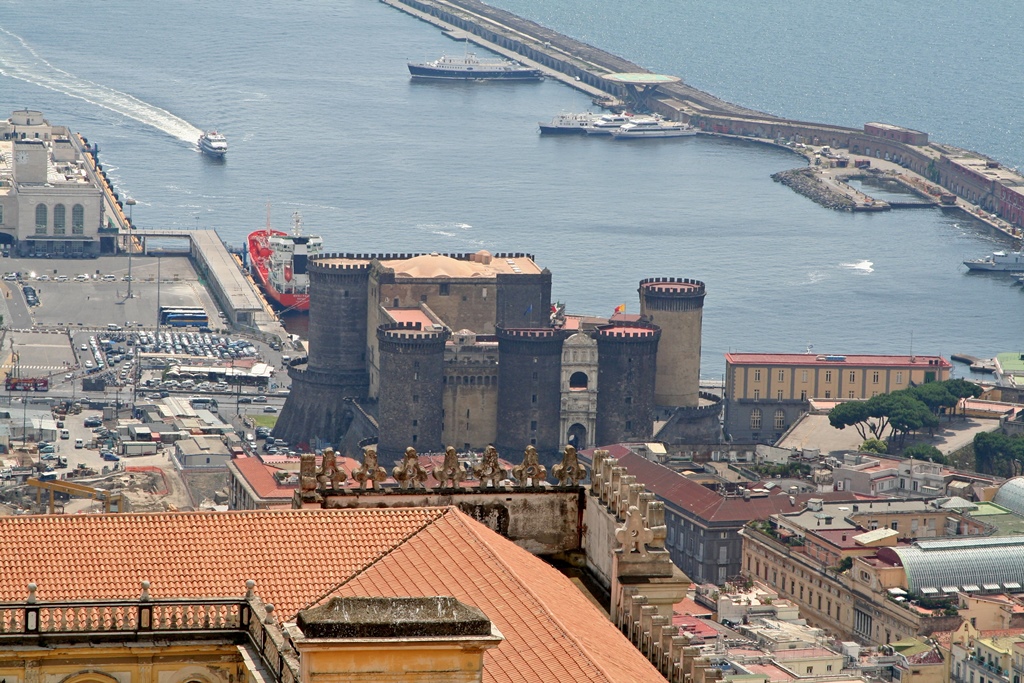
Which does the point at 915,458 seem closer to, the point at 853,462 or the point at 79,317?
the point at 853,462

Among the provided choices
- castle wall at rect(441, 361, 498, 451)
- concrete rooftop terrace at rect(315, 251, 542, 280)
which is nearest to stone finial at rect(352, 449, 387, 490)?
castle wall at rect(441, 361, 498, 451)

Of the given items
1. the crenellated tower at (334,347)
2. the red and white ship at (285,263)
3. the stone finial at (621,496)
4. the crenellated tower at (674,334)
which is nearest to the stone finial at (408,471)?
the stone finial at (621,496)

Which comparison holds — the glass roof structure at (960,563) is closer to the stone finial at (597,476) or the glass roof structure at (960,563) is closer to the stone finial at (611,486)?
the stone finial at (597,476)

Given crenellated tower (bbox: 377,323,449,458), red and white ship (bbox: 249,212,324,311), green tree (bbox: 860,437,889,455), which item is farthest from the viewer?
red and white ship (bbox: 249,212,324,311)

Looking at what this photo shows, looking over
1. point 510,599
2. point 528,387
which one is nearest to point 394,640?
point 510,599

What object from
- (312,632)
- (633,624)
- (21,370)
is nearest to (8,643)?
(312,632)

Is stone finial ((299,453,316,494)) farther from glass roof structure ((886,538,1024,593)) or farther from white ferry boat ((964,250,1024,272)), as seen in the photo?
white ferry boat ((964,250,1024,272))
